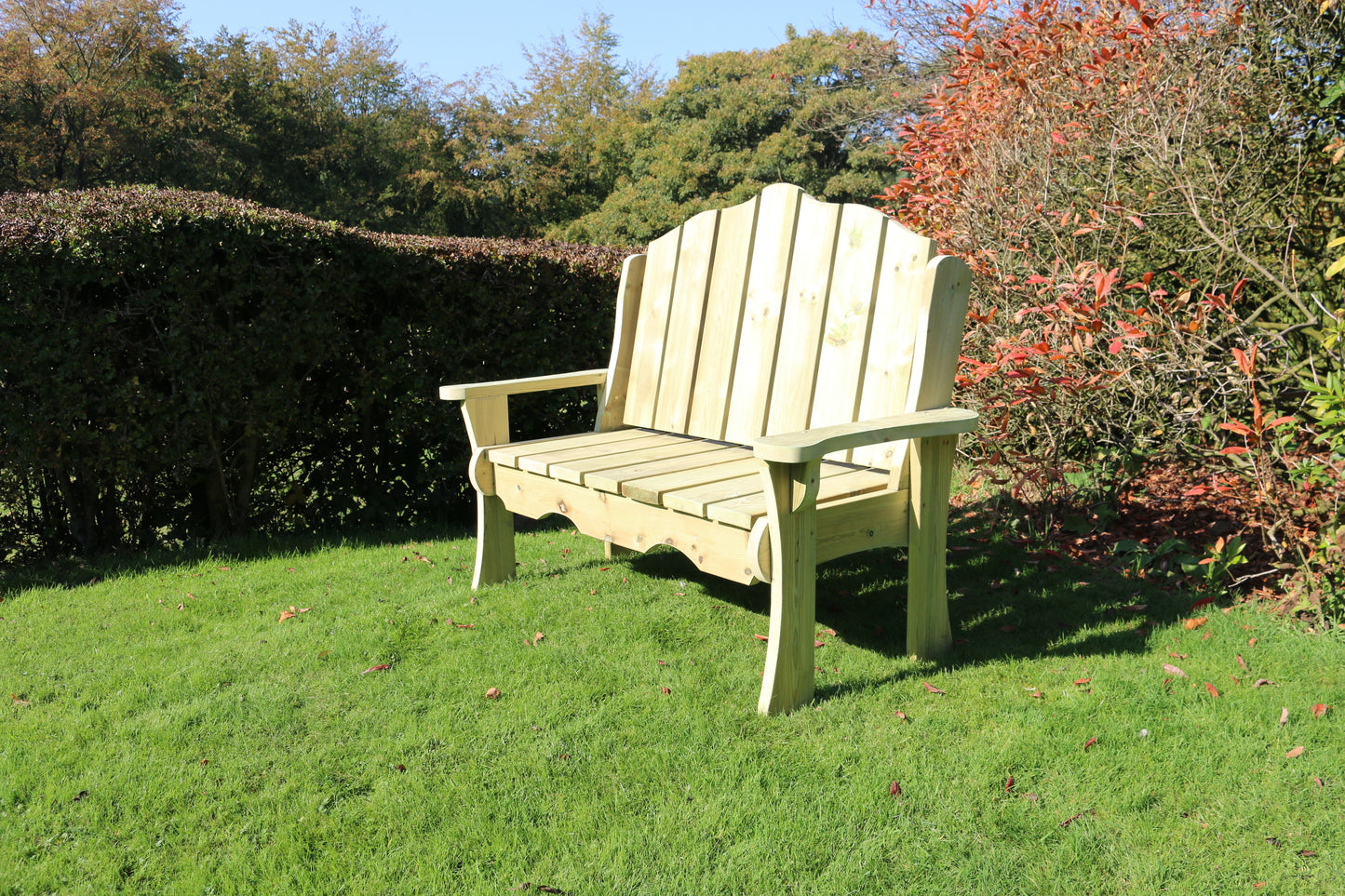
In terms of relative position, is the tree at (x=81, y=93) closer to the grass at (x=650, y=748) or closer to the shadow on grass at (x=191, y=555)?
the shadow on grass at (x=191, y=555)

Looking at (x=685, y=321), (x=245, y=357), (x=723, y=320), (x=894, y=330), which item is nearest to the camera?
(x=894, y=330)

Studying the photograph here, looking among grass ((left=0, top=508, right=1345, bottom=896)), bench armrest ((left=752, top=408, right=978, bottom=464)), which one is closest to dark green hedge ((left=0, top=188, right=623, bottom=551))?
grass ((left=0, top=508, right=1345, bottom=896))

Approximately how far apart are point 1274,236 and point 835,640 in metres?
2.23

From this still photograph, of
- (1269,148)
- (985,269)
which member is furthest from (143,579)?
(1269,148)

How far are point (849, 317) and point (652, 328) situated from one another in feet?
3.18

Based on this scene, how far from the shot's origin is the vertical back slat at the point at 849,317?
9.50 ft

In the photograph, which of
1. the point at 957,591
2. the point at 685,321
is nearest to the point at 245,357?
the point at 685,321

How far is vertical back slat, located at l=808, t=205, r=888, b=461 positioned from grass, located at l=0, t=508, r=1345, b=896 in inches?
30.8

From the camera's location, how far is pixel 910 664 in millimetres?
2736

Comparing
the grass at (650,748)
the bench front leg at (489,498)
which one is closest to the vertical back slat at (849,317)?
the grass at (650,748)

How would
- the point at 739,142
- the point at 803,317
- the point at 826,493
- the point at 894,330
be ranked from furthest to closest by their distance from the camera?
the point at 739,142, the point at 803,317, the point at 894,330, the point at 826,493

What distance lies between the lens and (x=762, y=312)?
3.25 m

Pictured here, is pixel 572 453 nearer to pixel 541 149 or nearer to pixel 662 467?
pixel 662 467

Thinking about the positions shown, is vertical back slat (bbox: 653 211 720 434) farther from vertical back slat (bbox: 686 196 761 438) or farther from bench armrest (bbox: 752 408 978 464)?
bench armrest (bbox: 752 408 978 464)
